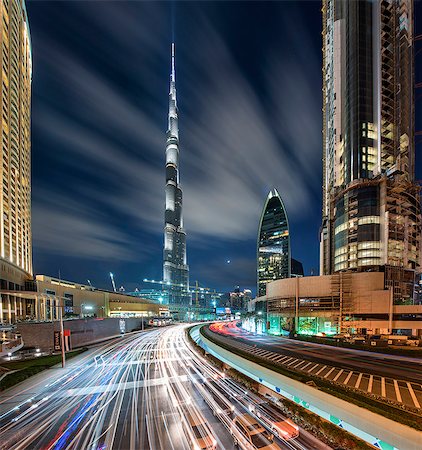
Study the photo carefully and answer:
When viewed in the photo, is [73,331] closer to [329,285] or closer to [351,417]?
[351,417]

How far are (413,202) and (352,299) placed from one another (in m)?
46.6

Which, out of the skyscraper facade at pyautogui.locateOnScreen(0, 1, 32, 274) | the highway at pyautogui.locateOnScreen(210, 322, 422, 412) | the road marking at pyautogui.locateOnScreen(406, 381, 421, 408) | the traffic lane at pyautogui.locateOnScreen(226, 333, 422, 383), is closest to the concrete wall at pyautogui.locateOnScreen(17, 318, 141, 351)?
the skyscraper facade at pyautogui.locateOnScreen(0, 1, 32, 274)

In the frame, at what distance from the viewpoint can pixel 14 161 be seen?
71.0m

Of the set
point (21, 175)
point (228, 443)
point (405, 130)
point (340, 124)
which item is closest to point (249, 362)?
point (228, 443)

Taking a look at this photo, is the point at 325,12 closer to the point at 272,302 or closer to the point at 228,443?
the point at 272,302

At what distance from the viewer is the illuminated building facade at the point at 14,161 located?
59.2 m

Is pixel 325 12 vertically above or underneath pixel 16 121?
above

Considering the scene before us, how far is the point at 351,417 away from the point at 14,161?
8699 cm

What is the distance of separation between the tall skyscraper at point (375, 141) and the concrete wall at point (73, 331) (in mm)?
70022

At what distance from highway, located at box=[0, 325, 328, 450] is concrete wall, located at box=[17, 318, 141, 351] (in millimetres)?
11095

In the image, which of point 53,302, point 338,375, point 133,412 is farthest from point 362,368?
point 53,302

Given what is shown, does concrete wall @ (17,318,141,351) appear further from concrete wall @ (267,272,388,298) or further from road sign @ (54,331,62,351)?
concrete wall @ (267,272,388,298)

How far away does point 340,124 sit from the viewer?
93125 millimetres

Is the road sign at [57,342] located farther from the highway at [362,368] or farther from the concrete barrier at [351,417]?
the concrete barrier at [351,417]
